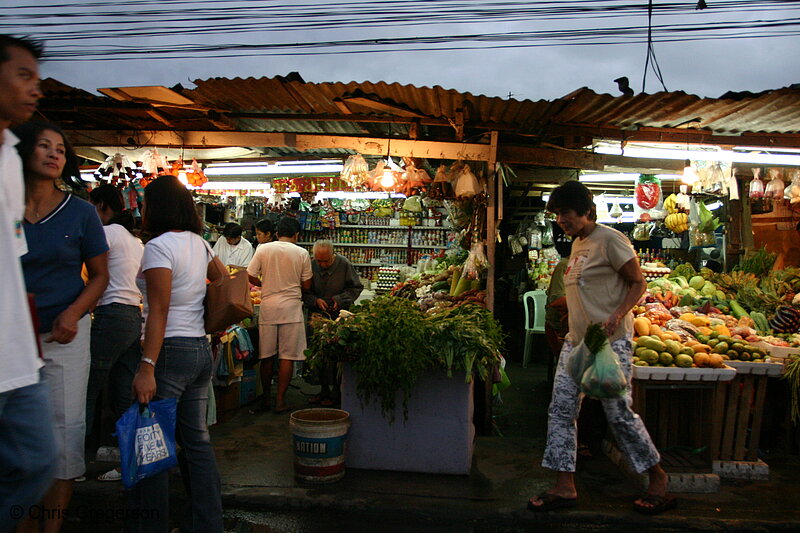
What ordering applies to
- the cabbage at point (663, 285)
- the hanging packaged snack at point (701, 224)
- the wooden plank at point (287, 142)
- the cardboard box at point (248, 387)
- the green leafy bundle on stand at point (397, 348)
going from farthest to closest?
the hanging packaged snack at point (701, 224)
the cabbage at point (663, 285)
the cardboard box at point (248, 387)
the wooden plank at point (287, 142)
the green leafy bundle on stand at point (397, 348)

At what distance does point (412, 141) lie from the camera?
5.93m

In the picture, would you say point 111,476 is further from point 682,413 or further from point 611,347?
point 682,413

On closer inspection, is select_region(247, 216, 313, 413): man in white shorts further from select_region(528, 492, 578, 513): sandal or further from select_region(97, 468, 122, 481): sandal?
select_region(528, 492, 578, 513): sandal

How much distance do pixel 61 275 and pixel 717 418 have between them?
4.44 meters

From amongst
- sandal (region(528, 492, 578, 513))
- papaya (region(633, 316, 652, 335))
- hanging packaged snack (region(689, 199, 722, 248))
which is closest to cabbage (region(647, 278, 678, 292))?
hanging packaged snack (region(689, 199, 722, 248))

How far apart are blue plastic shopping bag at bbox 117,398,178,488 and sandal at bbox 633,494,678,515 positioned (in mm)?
2822

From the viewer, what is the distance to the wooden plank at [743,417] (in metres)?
4.53

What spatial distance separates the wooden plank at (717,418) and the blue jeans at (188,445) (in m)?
3.53

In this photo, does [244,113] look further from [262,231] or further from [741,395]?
[741,395]

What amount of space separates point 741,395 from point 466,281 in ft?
10.3

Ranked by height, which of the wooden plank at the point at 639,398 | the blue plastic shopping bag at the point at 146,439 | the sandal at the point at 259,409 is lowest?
the sandal at the point at 259,409

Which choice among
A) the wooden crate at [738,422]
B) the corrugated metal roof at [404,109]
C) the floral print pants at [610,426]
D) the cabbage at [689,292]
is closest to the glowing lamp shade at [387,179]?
the corrugated metal roof at [404,109]

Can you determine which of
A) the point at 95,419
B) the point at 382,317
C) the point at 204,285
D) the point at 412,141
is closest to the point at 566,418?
the point at 382,317

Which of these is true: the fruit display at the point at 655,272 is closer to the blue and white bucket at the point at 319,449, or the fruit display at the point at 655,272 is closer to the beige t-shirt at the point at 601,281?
the beige t-shirt at the point at 601,281
